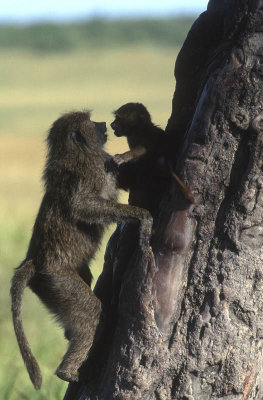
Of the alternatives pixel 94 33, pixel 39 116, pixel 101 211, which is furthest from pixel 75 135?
pixel 94 33

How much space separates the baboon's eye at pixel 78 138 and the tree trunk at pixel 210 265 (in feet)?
2.49

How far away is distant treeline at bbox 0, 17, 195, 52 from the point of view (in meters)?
66.9

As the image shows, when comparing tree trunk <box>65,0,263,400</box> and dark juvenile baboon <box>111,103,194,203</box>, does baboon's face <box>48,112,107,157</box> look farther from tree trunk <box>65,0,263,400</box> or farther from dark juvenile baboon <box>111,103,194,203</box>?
tree trunk <box>65,0,263,400</box>

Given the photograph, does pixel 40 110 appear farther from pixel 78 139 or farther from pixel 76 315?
pixel 76 315

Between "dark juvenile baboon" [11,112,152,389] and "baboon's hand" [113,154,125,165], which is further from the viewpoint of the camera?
"baboon's hand" [113,154,125,165]

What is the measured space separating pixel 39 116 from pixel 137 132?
3668 centimetres

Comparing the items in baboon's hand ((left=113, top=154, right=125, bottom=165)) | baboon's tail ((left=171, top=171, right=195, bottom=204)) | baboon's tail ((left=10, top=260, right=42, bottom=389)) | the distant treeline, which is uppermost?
the distant treeline

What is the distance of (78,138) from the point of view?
4621 mm


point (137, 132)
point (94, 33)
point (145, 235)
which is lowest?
point (145, 235)

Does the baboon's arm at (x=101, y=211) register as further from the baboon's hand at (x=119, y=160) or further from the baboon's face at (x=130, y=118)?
the baboon's face at (x=130, y=118)

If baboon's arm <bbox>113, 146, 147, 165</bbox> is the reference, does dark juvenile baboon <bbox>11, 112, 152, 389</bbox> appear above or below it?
below

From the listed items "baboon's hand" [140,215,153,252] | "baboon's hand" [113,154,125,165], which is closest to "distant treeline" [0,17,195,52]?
"baboon's hand" [113,154,125,165]

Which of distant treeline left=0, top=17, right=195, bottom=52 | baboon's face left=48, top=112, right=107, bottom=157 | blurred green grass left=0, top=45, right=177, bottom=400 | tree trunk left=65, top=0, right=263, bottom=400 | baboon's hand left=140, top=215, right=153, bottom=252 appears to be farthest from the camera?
distant treeline left=0, top=17, right=195, bottom=52

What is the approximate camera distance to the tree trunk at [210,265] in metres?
3.71
